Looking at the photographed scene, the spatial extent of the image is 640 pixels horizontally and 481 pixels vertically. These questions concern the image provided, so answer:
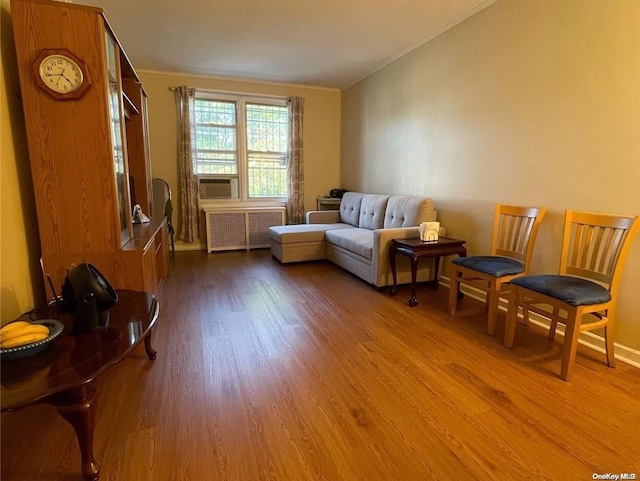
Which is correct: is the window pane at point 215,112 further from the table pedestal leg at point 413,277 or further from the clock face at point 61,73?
the table pedestal leg at point 413,277

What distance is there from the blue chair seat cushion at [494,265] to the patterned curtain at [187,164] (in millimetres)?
3817

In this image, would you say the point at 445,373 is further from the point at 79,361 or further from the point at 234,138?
the point at 234,138

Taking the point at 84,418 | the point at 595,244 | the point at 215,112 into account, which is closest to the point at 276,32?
the point at 215,112

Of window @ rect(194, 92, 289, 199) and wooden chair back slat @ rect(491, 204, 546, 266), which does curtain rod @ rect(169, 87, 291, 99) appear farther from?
wooden chair back slat @ rect(491, 204, 546, 266)

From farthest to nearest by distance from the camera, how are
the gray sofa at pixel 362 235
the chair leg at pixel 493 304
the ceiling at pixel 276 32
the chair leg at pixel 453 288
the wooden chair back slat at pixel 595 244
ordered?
the gray sofa at pixel 362 235 → the ceiling at pixel 276 32 → the chair leg at pixel 453 288 → the chair leg at pixel 493 304 → the wooden chair back slat at pixel 595 244

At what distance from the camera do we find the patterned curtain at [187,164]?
482cm

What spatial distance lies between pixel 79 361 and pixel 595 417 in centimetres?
217

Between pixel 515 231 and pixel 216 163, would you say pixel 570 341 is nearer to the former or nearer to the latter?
pixel 515 231

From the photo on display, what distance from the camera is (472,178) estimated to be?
3.16m

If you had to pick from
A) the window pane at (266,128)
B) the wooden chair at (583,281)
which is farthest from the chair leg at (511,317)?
the window pane at (266,128)

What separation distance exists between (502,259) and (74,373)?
8.59 feet

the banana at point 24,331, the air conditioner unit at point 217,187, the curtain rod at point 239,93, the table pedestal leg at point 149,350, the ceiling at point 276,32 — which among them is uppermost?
the ceiling at point 276,32

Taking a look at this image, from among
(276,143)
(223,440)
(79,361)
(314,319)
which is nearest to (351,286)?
(314,319)

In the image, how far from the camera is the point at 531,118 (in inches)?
101
